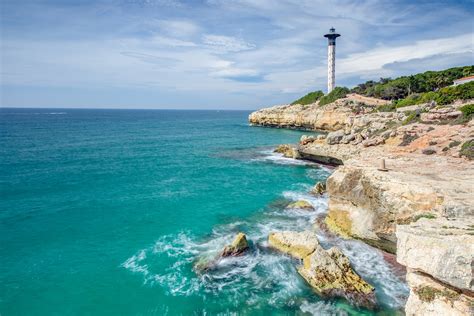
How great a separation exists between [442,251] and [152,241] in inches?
656

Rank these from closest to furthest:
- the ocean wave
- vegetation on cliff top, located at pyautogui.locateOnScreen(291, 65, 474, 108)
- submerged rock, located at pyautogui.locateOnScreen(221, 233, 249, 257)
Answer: the ocean wave < submerged rock, located at pyautogui.locateOnScreen(221, 233, 249, 257) < vegetation on cliff top, located at pyautogui.locateOnScreen(291, 65, 474, 108)

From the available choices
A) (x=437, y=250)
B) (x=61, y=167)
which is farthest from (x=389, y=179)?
(x=61, y=167)

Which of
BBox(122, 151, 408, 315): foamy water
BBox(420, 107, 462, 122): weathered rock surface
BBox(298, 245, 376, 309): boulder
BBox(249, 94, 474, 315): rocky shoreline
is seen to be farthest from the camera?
BBox(420, 107, 462, 122): weathered rock surface

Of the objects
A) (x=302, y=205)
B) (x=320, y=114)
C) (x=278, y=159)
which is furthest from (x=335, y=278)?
(x=320, y=114)

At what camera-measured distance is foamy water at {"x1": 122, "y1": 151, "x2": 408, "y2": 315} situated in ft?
48.0

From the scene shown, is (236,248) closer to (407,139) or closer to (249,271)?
(249,271)

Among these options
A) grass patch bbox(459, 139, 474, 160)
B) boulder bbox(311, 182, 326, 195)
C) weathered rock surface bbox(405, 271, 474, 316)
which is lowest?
boulder bbox(311, 182, 326, 195)

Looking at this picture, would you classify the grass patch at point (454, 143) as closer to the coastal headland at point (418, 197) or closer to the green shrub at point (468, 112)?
the coastal headland at point (418, 197)

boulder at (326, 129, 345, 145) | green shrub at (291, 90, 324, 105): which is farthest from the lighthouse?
boulder at (326, 129, 345, 145)

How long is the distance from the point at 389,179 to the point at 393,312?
23.3 ft

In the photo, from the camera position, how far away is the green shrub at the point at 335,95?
87.8 meters

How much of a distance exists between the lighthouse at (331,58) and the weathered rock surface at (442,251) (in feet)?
305

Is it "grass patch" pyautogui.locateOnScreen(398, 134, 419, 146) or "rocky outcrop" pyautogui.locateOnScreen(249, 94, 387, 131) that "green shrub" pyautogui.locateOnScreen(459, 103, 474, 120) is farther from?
"rocky outcrop" pyautogui.locateOnScreen(249, 94, 387, 131)

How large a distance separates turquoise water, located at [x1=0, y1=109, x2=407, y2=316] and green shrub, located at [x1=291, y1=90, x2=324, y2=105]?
202ft
